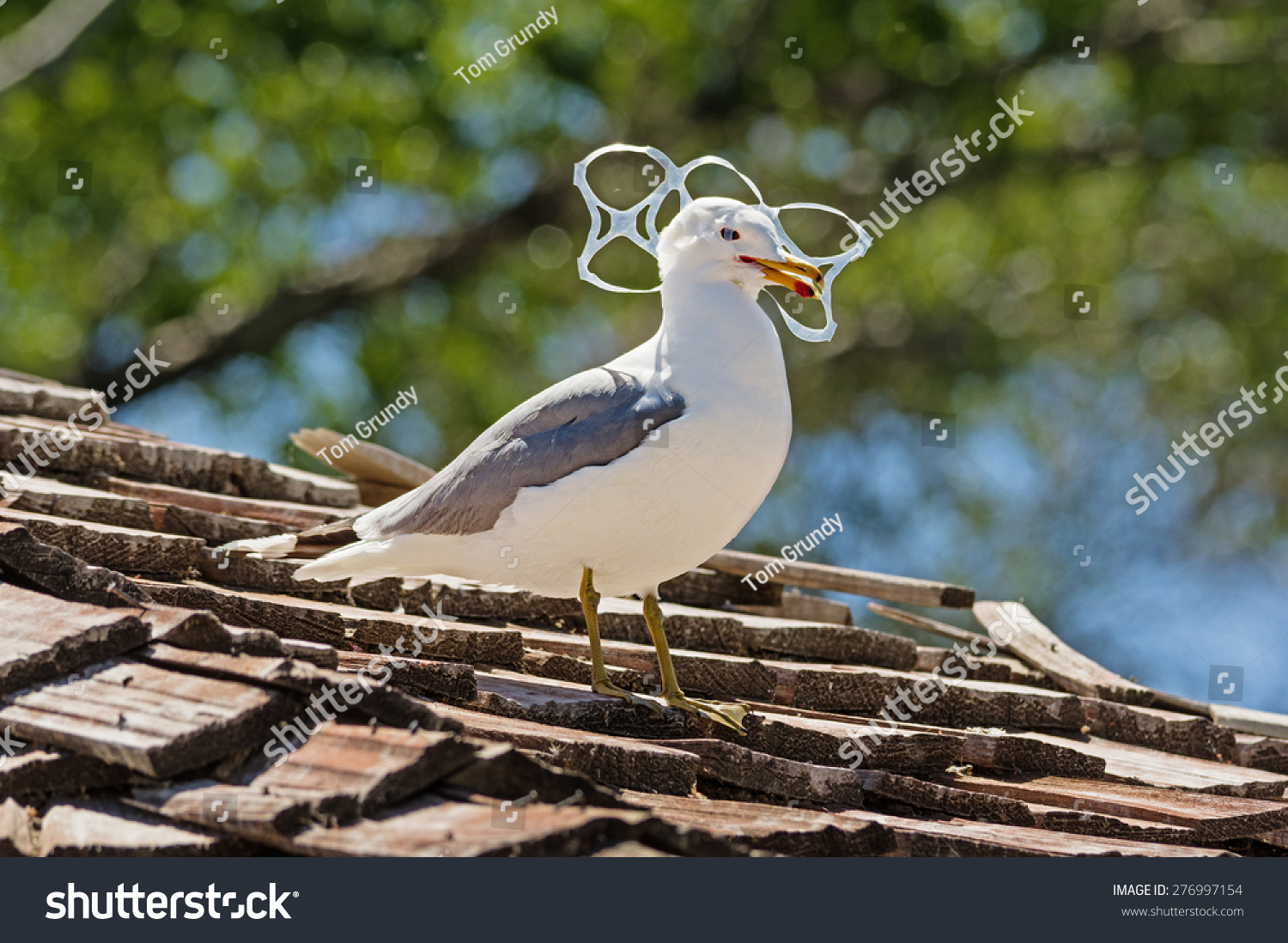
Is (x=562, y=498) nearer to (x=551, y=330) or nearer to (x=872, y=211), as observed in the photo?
(x=872, y=211)

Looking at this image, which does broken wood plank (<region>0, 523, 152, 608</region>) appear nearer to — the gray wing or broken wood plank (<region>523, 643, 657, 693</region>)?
the gray wing

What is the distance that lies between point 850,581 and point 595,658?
5.44 ft

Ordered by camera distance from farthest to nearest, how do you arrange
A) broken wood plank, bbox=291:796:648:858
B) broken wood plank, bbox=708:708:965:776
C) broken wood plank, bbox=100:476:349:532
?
broken wood plank, bbox=100:476:349:532, broken wood plank, bbox=708:708:965:776, broken wood plank, bbox=291:796:648:858

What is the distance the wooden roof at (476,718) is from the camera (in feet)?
5.76

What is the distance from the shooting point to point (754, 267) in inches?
118

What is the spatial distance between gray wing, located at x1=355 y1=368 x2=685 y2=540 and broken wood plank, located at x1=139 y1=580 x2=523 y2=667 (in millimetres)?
229

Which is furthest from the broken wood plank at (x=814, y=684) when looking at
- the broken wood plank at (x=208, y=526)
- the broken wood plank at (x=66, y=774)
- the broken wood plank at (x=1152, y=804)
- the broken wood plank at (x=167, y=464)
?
the broken wood plank at (x=66, y=774)

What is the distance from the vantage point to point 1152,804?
110 inches

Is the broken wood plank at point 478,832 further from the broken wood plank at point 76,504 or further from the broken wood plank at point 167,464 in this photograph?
the broken wood plank at point 167,464

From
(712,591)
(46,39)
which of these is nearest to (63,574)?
(712,591)

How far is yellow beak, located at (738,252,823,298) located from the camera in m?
2.93

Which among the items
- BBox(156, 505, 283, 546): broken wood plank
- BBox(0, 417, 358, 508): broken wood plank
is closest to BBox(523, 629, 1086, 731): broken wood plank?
Result: BBox(156, 505, 283, 546): broken wood plank

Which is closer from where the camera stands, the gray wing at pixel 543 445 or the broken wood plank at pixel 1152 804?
the broken wood plank at pixel 1152 804

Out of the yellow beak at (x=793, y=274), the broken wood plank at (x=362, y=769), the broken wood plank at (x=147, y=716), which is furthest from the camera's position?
the yellow beak at (x=793, y=274)
